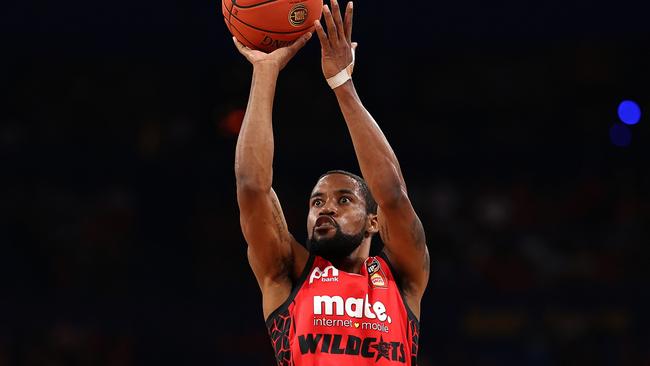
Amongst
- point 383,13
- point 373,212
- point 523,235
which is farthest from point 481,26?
point 373,212

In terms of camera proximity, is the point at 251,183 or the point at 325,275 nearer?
the point at 251,183

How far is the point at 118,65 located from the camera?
1345 centimetres

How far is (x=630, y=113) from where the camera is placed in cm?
1227

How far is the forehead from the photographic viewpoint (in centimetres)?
447

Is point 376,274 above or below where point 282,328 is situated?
above

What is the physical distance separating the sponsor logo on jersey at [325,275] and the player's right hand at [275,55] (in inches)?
37.5

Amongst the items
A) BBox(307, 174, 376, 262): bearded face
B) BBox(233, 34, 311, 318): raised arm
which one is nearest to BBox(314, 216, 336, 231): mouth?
BBox(307, 174, 376, 262): bearded face

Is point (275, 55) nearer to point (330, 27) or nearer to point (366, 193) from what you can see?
point (330, 27)

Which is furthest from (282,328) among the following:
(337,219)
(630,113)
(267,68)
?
(630,113)

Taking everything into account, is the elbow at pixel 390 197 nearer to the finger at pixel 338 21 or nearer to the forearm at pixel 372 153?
the forearm at pixel 372 153

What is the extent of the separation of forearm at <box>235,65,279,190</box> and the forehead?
1.17 ft

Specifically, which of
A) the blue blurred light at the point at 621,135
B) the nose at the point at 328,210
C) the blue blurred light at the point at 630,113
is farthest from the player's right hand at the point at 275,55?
the blue blurred light at the point at 630,113

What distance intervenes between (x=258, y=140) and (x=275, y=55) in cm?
46

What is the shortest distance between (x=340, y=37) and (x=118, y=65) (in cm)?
965
